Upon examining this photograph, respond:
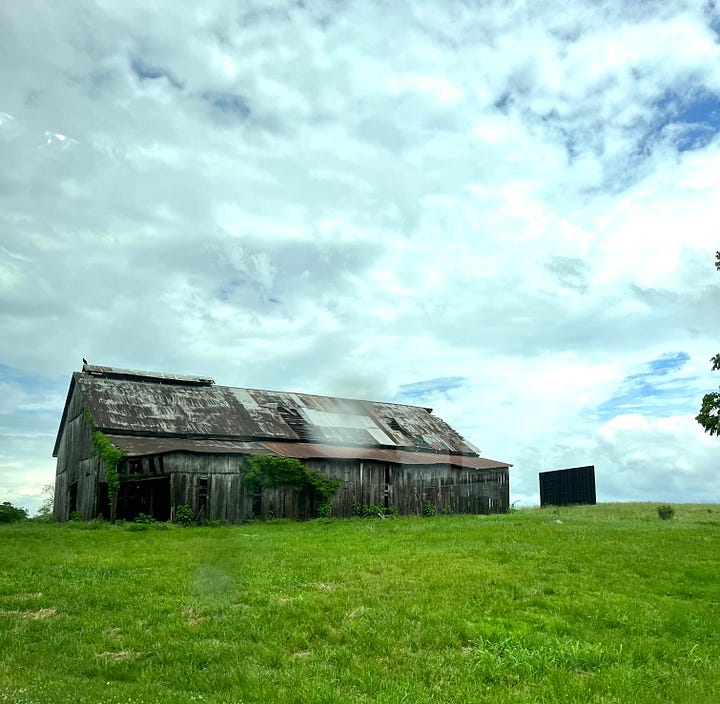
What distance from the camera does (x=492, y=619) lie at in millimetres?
12930

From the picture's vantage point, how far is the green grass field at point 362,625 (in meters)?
9.73

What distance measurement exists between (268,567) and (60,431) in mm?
43148

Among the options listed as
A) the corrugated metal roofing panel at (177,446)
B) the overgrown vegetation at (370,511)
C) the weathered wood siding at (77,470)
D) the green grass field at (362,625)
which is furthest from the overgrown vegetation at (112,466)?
the green grass field at (362,625)

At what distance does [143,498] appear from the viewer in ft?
129

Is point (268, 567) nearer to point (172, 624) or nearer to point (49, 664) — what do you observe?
point (172, 624)

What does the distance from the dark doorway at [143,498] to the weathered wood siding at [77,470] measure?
2405 mm

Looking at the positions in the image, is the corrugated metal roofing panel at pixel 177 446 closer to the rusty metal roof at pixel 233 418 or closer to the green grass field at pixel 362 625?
the rusty metal roof at pixel 233 418

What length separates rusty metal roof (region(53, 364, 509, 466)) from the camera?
45.0 m

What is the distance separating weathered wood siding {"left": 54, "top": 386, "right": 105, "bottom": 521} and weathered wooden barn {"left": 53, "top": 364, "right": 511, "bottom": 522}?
3.0 inches

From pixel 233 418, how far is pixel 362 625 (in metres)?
38.9

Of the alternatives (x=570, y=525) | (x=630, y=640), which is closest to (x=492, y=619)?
(x=630, y=640)

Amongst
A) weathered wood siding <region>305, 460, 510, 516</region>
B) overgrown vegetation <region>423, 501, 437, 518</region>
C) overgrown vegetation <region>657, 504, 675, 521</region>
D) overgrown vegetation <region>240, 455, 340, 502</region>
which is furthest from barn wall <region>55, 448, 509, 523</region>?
overgrown vegetation <region>657, 504, 675, 521</region>

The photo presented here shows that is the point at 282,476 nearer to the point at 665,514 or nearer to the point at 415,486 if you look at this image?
the point at 415,486

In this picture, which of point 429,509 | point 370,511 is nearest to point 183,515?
point 370,511
